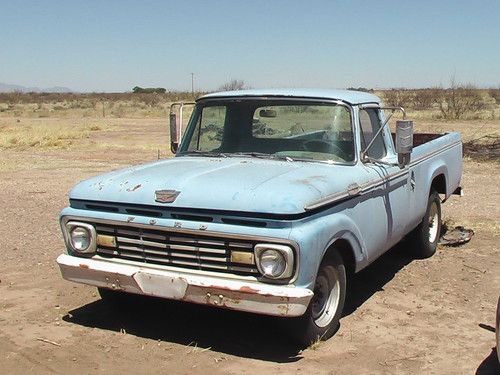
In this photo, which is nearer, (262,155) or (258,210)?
(258,210)

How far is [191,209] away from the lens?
4168 mm

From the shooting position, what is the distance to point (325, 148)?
5199 millimetres

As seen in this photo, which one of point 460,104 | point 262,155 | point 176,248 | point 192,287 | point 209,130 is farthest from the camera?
point 460,104

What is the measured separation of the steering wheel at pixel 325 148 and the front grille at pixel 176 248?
146 centimetres

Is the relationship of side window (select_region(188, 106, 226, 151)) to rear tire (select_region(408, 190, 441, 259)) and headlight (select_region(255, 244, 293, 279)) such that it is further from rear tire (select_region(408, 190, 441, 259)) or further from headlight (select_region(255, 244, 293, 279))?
rear tire (select_region(408, 190, 441, 259))

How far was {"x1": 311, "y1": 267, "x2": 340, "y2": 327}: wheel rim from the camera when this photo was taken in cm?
447

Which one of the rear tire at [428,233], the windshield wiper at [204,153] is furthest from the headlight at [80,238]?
the rear tire at [428,233]

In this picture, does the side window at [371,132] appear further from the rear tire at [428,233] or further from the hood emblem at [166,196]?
the hood emblem at [166,196]

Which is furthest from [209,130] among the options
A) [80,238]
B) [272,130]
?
[80,238]

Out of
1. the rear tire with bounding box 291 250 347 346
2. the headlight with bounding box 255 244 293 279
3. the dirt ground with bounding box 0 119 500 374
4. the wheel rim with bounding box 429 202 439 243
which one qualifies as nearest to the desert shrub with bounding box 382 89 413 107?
Answer: the wheel rim with bounding box 429 202 439 243

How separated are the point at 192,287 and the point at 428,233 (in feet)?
12.0

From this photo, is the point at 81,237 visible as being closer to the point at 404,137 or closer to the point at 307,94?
the point at 307,94

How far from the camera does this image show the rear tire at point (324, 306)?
14.2 feet

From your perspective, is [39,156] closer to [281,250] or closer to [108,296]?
[108,296]
